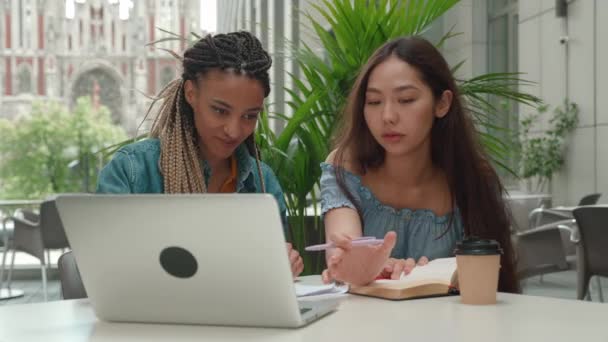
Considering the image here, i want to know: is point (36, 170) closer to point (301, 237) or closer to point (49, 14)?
point (49, 14)

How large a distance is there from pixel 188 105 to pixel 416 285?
805 millimetres

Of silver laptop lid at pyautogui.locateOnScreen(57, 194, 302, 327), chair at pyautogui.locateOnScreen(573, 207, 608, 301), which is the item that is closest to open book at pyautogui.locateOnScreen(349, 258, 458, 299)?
silver laptop lid at pyautogui.locateOnScreen(57, 194, 302, 327)

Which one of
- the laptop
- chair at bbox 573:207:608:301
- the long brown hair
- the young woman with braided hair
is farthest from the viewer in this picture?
chair at bbox 573:207:608:301

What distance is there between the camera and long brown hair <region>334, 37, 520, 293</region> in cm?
190

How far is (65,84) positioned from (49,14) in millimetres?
3638

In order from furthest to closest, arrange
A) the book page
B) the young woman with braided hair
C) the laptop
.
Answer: the young woman with braided hair, the book page, the laptop

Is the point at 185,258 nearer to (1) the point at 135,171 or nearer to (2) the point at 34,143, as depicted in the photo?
(1) the point at 135,171

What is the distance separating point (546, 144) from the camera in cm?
854

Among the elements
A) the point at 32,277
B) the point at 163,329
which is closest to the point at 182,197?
the point at 163,329

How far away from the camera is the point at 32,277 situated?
9.34 m

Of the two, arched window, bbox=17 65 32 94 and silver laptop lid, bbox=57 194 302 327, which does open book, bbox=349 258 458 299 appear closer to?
silver laptop lid, bbox=57 194 302 327

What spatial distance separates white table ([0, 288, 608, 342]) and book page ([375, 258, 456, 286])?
0.09m

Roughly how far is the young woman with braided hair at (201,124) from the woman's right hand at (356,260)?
0.44 meters

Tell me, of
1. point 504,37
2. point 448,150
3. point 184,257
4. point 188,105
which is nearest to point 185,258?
point 184,257
